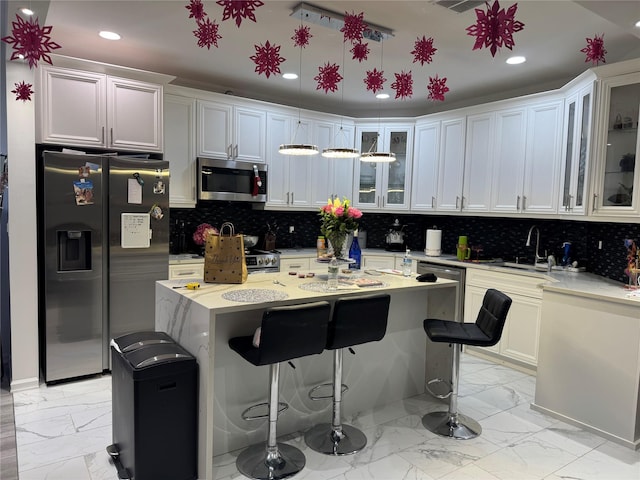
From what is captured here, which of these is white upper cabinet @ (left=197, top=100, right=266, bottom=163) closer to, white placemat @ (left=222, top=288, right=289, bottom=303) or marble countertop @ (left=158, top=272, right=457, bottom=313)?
marble countertop @ (left=158, top=272, right=457, bottom=313)

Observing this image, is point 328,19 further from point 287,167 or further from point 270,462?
point 270,462

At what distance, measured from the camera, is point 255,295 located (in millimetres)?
2449

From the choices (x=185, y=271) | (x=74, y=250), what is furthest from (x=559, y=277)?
(x=74, y=250)

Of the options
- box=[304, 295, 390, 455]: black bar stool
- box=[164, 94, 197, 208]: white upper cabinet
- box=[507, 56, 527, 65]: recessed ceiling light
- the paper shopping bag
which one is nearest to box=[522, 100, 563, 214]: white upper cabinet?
box=[507, 56, 527, 65]: recessed ceiling light

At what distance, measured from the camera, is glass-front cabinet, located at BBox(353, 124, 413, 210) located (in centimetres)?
543

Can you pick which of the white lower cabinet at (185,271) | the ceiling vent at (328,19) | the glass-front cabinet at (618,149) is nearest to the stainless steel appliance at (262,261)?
the white lower cabinet at (185,271)

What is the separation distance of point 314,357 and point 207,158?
2.48 metres

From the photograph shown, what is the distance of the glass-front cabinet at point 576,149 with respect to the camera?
3.54 m

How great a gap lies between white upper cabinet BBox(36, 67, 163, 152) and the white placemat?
212 centimetres

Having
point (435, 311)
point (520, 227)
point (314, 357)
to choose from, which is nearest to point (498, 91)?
point (520, 227)

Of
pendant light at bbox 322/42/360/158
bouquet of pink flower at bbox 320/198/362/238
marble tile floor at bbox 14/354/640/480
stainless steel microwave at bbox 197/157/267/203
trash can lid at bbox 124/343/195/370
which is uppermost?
pendant light at bbox 322/42/360/158

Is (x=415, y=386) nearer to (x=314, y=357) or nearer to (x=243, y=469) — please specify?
(x=314, y=357)

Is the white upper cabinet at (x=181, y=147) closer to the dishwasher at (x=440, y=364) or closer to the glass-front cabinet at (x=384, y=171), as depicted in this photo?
the glass-front cabinet at (x=384, y=171)

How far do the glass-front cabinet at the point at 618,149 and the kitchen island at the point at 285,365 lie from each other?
135 centimetres
